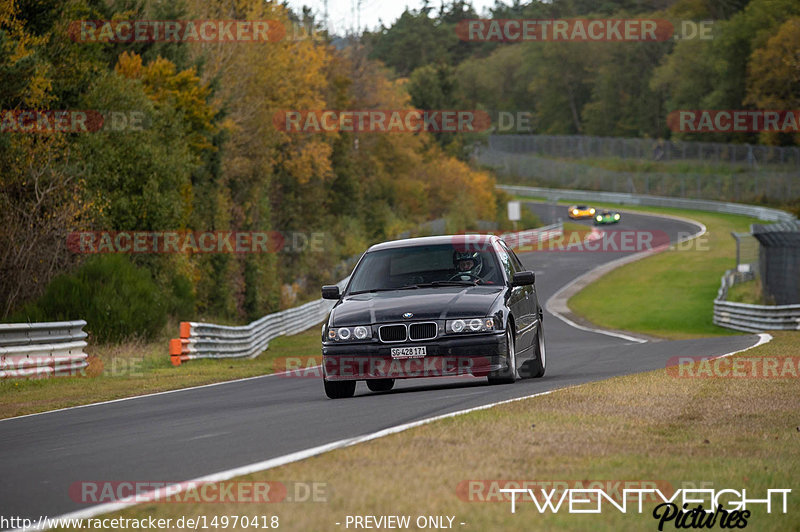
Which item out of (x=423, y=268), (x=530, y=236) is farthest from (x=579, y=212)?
(x=423, y=268)

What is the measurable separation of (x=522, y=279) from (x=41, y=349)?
9.56 m

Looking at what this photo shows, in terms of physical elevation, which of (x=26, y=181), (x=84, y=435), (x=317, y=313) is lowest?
(x=317, y=313)

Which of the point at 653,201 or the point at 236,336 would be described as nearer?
the point at 236,336

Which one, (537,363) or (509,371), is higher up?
(509,371)

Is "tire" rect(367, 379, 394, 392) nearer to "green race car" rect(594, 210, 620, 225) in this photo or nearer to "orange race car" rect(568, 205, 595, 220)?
"green race car" rect(594, 210, 620, 225)

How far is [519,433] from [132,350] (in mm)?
18230

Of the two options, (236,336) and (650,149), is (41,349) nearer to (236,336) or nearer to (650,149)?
(236,336)

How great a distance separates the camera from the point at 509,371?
13.1 m

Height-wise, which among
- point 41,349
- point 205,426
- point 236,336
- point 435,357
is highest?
point 435,357

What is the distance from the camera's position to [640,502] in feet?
20.3

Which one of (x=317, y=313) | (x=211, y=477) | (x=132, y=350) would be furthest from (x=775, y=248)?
(x=211, y=477)

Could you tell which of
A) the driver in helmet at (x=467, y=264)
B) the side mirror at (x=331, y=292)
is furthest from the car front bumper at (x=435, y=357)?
the driver in helmet at (x=467, y=264)

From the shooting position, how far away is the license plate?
1261 cm

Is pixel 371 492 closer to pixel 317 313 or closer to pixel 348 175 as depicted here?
pixel 317 313
